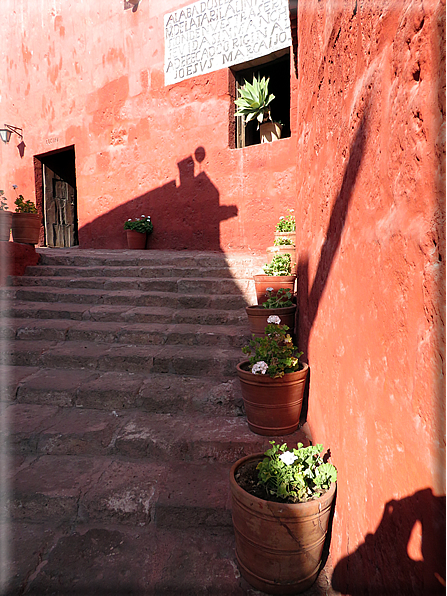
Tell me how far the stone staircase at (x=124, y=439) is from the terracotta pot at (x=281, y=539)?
112mm

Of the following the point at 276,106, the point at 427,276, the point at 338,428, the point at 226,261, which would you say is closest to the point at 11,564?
the point at 338,428

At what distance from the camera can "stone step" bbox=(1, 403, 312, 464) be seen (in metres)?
2.16

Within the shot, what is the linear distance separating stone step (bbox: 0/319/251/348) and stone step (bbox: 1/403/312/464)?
859 millimetres

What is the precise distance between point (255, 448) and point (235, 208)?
4662 mm

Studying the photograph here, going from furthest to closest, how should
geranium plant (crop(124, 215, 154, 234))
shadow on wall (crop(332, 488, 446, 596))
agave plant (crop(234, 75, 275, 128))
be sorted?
geranium plant (crop(124, 215, 154, 234)) → agave plant (crop(234, 75, 275, 128)) → shadow on wall (crop(332, 488, 446, 596))

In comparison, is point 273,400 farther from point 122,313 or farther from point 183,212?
point 183,212

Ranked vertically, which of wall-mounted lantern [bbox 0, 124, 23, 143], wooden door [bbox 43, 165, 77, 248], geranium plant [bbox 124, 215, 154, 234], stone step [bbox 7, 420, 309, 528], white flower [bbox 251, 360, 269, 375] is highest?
wall-mounted lantern [bbox 0, 124, 23, 143]

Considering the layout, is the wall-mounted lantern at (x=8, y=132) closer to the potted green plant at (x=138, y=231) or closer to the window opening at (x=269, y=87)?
the potted green plant at (x=138, y=231)

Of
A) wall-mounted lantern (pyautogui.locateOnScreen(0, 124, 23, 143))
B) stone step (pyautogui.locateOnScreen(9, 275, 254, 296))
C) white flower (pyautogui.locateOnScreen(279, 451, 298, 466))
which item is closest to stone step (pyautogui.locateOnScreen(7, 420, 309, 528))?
white flower (pyautogui.locateOnScreen(279, 451, 298, 466))

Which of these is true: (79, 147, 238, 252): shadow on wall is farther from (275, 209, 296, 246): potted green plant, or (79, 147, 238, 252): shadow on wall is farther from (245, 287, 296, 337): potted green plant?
(245, 287, 296, 337): potted green plant

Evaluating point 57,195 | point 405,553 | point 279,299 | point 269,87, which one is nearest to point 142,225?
point 269,87

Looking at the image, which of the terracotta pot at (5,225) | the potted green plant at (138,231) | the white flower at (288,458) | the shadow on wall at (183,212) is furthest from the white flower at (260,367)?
the potted green plant at (138,231)

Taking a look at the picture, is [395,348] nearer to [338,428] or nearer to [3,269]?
[338,428]

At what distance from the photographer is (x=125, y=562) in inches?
64.5
